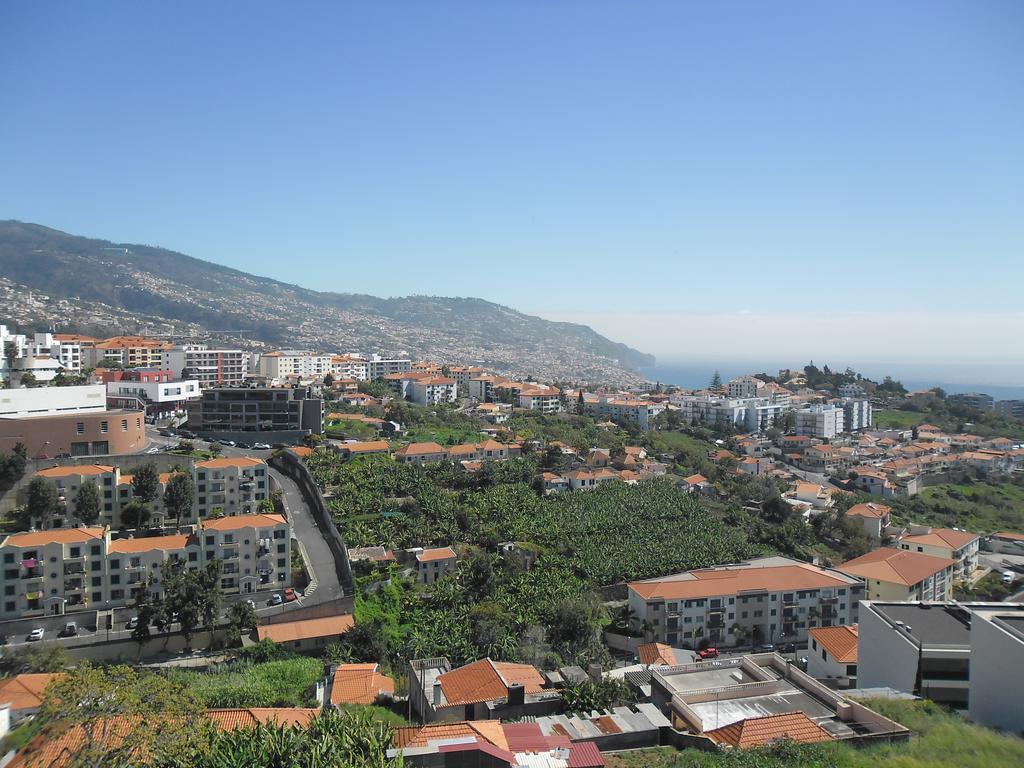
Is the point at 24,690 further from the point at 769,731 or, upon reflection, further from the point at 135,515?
the point at 769,731

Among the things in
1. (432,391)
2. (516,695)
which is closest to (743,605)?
(516,695)

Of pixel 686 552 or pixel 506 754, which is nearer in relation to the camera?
pixel 506 754

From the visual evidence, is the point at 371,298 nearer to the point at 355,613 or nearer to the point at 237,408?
the point at 237,408

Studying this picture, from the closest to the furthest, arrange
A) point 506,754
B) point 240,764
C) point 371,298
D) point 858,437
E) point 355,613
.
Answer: point 240,764 → point 506,754 → point 355,613 → point 858,437 → point 371,298

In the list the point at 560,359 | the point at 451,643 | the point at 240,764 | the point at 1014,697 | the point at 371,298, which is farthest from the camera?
the point at 371,298

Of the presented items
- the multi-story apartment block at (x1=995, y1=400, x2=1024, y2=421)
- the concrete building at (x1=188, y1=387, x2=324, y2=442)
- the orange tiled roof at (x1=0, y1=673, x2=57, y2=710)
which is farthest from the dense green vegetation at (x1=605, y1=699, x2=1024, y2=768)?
the multi-story apartment block at (x1=995, y1=400, x2=1024, y2=421)

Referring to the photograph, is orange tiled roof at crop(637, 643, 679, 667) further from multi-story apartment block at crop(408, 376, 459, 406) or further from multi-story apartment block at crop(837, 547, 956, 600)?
multi-story apartment block at crop(408, 376, 459, 406)

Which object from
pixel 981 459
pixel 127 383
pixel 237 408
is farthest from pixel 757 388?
pixel 127 383
